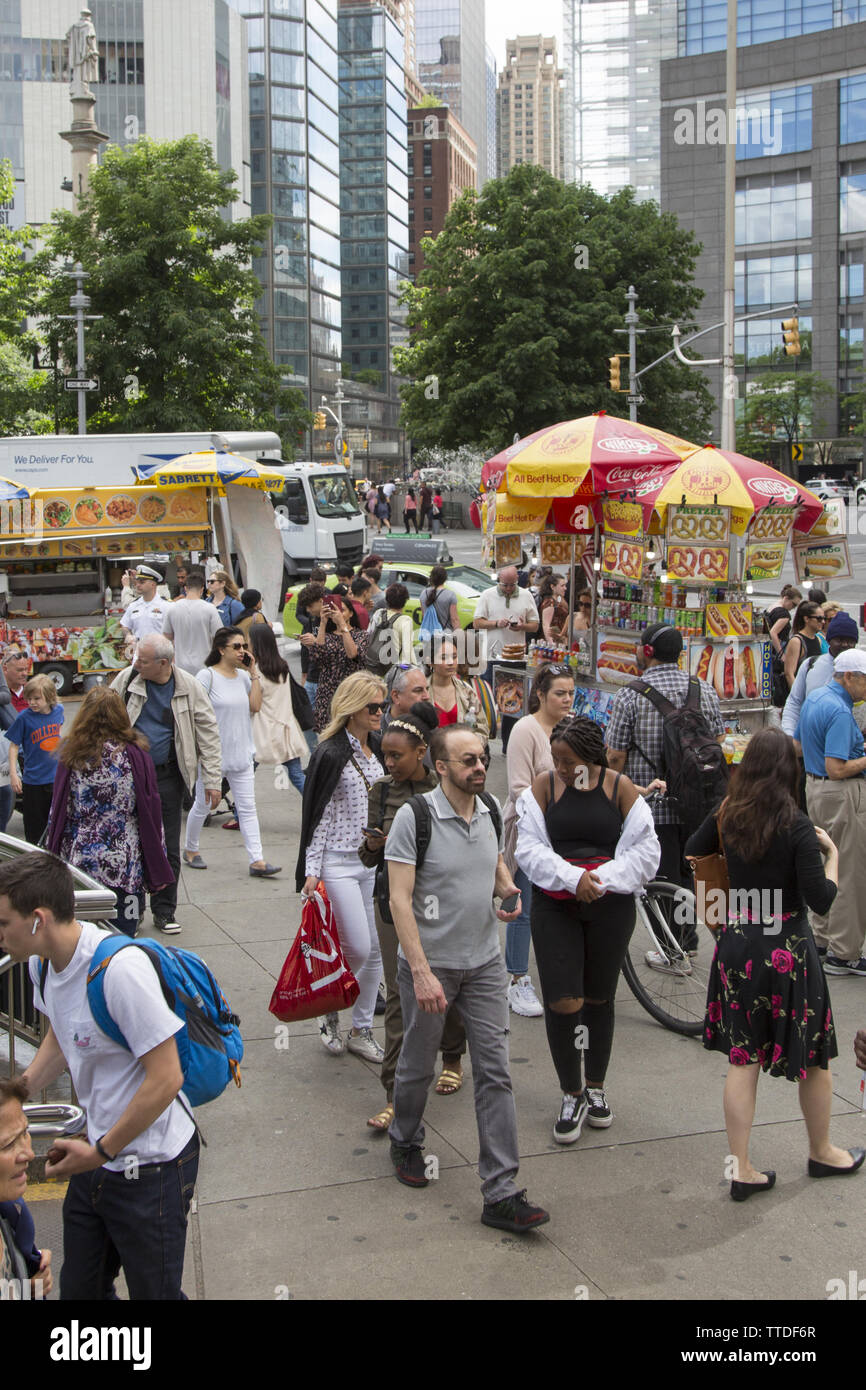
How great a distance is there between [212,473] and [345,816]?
12604 mm

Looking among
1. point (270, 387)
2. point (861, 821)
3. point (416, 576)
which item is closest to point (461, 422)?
point (270, 387)

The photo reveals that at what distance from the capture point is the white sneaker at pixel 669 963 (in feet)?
21.9

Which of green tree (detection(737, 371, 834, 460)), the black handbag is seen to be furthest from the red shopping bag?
green tree (detection(737, 371, 834, 460))

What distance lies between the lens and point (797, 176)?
8519 cm

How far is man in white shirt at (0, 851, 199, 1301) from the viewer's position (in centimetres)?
315

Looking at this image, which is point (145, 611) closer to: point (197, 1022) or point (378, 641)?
point (378, 641)

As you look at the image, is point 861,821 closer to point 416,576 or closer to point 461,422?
point 416,576

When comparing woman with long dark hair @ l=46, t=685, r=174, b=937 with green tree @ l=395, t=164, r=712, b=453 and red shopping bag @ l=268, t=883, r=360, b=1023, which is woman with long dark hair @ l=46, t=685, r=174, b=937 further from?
green tree @ l=395, t=164, r=712, b=453

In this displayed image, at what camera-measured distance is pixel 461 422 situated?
41938mm

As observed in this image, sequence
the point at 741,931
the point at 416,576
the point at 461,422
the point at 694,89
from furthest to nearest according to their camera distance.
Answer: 1. the point at 694,89
2. the point at 461,422
3. the point at 416,576
4. the point at 741,931

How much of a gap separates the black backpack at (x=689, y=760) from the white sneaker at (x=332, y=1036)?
2115mm

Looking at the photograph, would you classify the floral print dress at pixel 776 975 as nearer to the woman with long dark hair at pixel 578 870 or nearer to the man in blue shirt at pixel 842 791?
the woman with long dark hair at pixel 578 870

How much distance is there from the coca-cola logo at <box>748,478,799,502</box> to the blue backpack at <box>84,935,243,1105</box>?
24.4 ft
